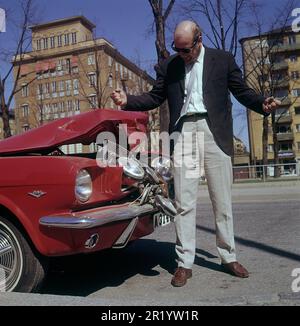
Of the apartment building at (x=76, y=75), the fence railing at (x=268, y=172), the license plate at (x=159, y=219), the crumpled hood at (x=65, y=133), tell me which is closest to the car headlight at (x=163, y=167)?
the license plate at (x=159, y=219)

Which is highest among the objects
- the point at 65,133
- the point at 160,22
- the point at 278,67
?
the point at 278,67

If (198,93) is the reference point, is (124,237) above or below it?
below

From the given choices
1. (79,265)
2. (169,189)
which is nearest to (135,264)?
(79,265)

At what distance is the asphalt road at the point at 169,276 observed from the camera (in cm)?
322

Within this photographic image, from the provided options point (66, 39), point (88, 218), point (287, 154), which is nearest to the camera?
point (88, 218)

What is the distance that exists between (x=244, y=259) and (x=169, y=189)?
103 centimetres

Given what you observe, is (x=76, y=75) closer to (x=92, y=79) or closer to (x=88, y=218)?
(x=92, y=79)

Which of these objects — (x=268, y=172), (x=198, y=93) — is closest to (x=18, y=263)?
(x=198, y=93)

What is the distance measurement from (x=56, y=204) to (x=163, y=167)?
1490 mm

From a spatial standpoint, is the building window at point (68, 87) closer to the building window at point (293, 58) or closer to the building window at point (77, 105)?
the building window at point (77, 105)

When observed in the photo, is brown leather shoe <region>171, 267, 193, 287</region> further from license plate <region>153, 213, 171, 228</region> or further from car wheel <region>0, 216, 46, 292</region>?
car wheel <region>0, 216, 46, 292</region>

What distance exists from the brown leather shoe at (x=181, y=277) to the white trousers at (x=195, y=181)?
0.15 feet

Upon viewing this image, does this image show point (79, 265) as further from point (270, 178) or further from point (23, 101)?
point (23, 101)

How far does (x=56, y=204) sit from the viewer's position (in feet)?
10.9
